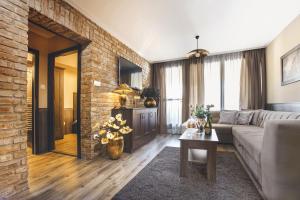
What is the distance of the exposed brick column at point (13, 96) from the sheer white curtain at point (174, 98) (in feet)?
14.0

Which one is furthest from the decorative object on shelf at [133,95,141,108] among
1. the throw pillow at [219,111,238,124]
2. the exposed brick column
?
the exposed brick column

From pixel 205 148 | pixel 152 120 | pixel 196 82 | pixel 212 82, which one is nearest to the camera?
pixel 205 148

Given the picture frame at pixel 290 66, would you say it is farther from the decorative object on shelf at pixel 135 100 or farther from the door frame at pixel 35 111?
the door frame at pixel 35 111

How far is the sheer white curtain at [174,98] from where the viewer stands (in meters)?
5.42

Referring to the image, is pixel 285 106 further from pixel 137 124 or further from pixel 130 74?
pixel 130 74

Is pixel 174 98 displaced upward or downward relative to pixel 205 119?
upward

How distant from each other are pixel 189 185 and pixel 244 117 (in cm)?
297

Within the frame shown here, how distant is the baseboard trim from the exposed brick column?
429 cm

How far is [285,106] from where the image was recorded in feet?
10.6

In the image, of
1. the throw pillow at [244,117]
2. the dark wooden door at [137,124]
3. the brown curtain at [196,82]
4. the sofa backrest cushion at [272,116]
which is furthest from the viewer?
the brown curtain at [196,82]

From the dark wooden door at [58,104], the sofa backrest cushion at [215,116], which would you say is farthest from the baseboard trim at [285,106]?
the dark wooden door at [58,104]

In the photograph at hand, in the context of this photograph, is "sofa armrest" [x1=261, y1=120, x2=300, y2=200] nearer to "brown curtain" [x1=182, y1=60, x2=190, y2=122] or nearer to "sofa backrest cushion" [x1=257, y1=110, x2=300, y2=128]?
"sofa backrest cushion" [x1=257, y1=110, x2=300, y2=128]

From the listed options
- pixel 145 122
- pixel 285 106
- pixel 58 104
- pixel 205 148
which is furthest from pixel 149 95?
pixel 285 106

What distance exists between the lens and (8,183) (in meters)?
1.69
